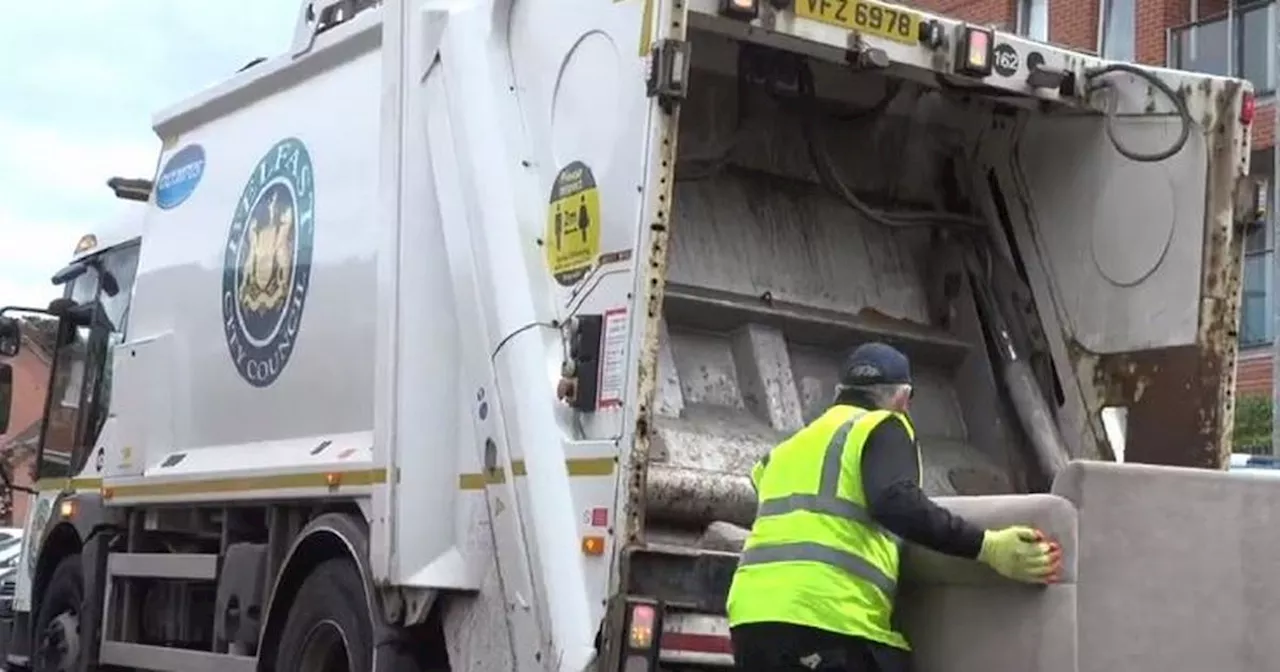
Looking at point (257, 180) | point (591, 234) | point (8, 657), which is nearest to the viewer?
point (591, 234)

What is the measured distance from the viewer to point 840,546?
422 centimetres

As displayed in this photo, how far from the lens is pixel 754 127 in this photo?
6121 millimetres

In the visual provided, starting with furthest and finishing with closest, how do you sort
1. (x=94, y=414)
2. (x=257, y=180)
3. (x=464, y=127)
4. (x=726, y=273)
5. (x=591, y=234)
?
1. (x=94, y=414)
2. (x=257, y=180)
3. (x=726, y=273)
4. (x=464, y=127)
5. (x=591, y=234)

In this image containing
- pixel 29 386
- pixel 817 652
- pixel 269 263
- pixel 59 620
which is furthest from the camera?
pixel 29 386

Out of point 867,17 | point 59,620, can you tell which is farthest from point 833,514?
point 59,620

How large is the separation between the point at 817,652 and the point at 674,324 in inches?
67.3

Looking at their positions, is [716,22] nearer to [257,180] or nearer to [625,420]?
[625,420]

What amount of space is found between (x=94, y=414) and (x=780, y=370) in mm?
4005

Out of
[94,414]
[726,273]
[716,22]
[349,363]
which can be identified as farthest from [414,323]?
[94,414]

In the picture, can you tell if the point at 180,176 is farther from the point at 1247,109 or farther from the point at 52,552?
the point at 1247,109

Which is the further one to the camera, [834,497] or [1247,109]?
[1247,109]

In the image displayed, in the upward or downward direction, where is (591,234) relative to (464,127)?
downward

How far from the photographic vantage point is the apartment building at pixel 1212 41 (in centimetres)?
1702

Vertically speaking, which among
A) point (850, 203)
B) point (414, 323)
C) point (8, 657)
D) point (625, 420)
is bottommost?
point (8, 657)
